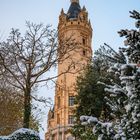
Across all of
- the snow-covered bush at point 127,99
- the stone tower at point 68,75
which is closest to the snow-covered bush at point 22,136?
the snow-covered bush at point 127,99

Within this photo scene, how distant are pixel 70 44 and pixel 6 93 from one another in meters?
8.50

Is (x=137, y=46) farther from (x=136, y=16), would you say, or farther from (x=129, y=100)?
(x=129, y=100)

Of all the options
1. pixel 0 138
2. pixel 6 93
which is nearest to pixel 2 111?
pixel 6 93

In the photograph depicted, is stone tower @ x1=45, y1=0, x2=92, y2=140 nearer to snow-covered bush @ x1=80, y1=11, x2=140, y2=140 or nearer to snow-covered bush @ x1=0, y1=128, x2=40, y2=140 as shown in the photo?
snow-covered bush @ x1=0, y1=128, x2=40, y2=140

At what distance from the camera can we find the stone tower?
69.1m

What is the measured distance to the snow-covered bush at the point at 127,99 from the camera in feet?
20.0

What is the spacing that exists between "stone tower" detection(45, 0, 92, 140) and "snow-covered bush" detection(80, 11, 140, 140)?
194 feet

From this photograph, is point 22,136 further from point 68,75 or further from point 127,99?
point 68,75

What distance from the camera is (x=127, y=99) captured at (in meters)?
6.43

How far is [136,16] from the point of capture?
6609 mm

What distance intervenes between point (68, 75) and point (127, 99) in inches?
2567

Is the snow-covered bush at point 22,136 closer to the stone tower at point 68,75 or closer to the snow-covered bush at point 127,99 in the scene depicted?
the snow-covered bush at point 127,99

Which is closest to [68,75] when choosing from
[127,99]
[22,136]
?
[22,136]

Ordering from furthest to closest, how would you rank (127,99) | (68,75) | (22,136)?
(68,75) < (22,136) < (127,99)
